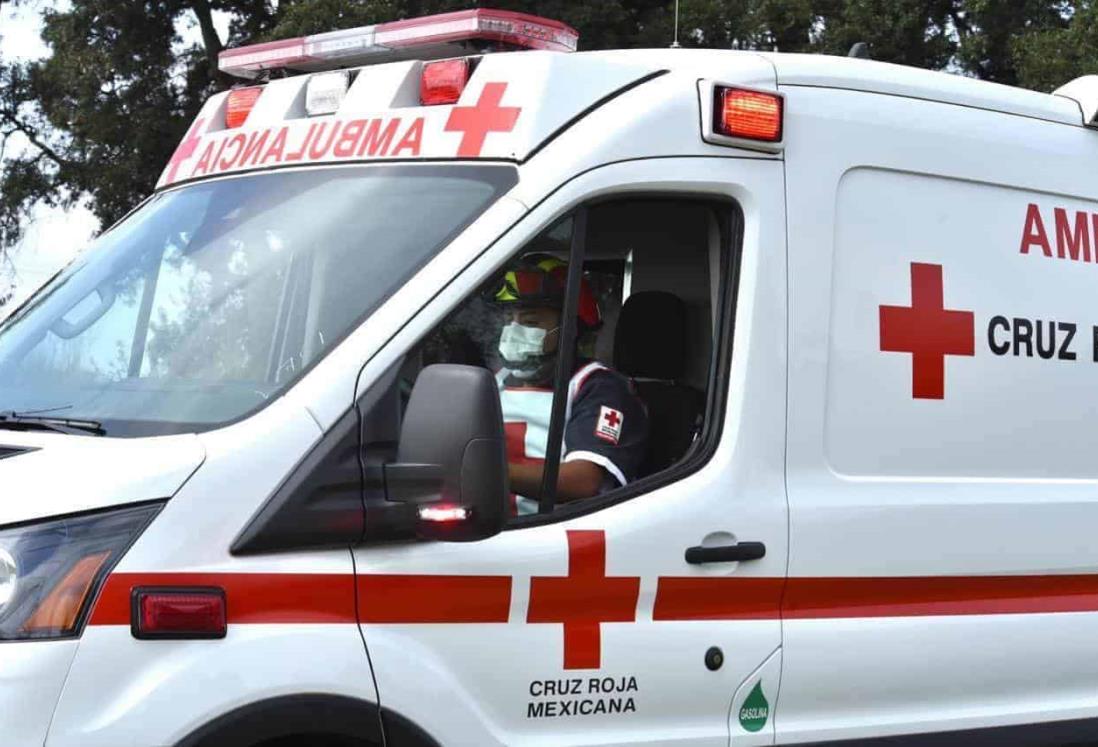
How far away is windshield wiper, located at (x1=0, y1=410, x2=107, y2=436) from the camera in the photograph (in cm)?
322

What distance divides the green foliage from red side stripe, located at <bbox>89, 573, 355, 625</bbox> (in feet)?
51.3

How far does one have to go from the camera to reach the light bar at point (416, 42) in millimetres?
3811

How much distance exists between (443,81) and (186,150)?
0.86m

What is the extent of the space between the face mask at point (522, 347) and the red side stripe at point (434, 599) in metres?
0.53

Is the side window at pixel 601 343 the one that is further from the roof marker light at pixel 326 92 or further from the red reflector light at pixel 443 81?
the roof marker light at pixel 326 92

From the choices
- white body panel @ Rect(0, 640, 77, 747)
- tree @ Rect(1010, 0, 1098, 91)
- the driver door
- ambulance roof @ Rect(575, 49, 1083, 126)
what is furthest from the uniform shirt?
tree @ Rect(1010, 0, 1098, 91)

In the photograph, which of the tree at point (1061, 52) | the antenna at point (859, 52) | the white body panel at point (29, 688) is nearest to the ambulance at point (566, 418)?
the white body panel at point (29, 688)

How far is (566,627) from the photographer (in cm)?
348

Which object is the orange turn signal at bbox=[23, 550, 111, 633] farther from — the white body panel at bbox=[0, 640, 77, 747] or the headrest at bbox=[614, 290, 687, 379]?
the headrest at bbox=[614, 290, 687, 379]

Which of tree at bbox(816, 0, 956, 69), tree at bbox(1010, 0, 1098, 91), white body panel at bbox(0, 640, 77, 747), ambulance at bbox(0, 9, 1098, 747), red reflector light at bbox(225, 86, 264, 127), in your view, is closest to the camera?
white body panel at bbox(0, 640, 77, 747)

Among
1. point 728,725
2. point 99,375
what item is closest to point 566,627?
point 728,725

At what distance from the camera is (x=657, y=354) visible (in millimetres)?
4078

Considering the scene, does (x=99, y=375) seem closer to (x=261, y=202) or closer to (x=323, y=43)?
(x=261, y=202)

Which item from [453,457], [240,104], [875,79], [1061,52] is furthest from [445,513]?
[1061,52]
